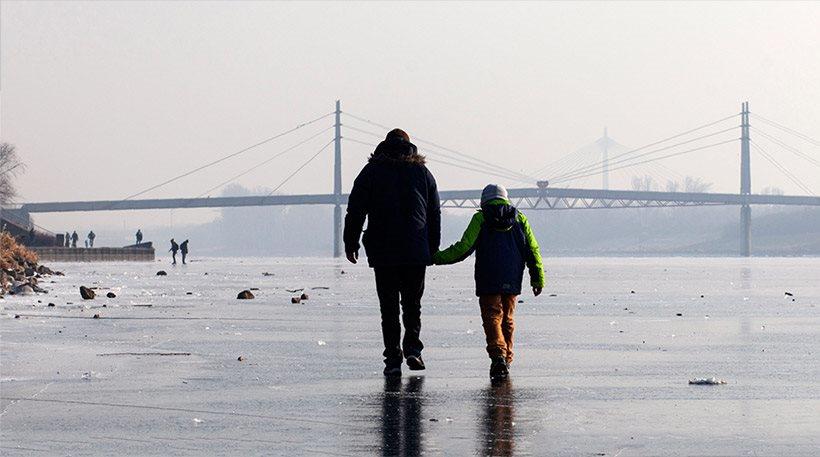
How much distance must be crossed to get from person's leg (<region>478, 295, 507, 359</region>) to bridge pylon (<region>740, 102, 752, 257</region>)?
339 ft

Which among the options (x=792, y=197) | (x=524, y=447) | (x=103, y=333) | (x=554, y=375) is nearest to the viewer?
(x=524, y=447)

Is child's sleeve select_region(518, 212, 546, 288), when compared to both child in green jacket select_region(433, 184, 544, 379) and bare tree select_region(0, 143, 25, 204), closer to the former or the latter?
child in green jacket select_region(433, 184, 544, 379)

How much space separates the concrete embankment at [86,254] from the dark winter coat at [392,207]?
52747mm

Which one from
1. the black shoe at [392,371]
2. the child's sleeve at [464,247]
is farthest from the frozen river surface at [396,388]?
the child's sleeve at [464,247]

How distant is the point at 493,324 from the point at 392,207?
944 millimetres

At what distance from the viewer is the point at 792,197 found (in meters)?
114

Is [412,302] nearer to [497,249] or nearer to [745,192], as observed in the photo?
[497,249]

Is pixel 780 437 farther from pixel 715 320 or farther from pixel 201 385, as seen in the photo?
pixel 715 320

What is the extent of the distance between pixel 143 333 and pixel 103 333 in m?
0.33

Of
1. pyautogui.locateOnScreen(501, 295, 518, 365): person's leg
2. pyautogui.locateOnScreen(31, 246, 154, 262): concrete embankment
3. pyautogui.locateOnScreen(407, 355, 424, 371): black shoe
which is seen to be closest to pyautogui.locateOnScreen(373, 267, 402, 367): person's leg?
pyautogui.locateOnScreen(407, 355, 424, 371): black shoe

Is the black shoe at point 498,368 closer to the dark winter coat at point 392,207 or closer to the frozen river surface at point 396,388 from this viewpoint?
the frozen river surface at point 396,388

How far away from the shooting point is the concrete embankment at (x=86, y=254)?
63.2 metres

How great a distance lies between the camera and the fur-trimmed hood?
9898 millimetres

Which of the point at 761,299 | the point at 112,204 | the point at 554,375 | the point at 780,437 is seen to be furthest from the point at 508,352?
the point at 112,204
